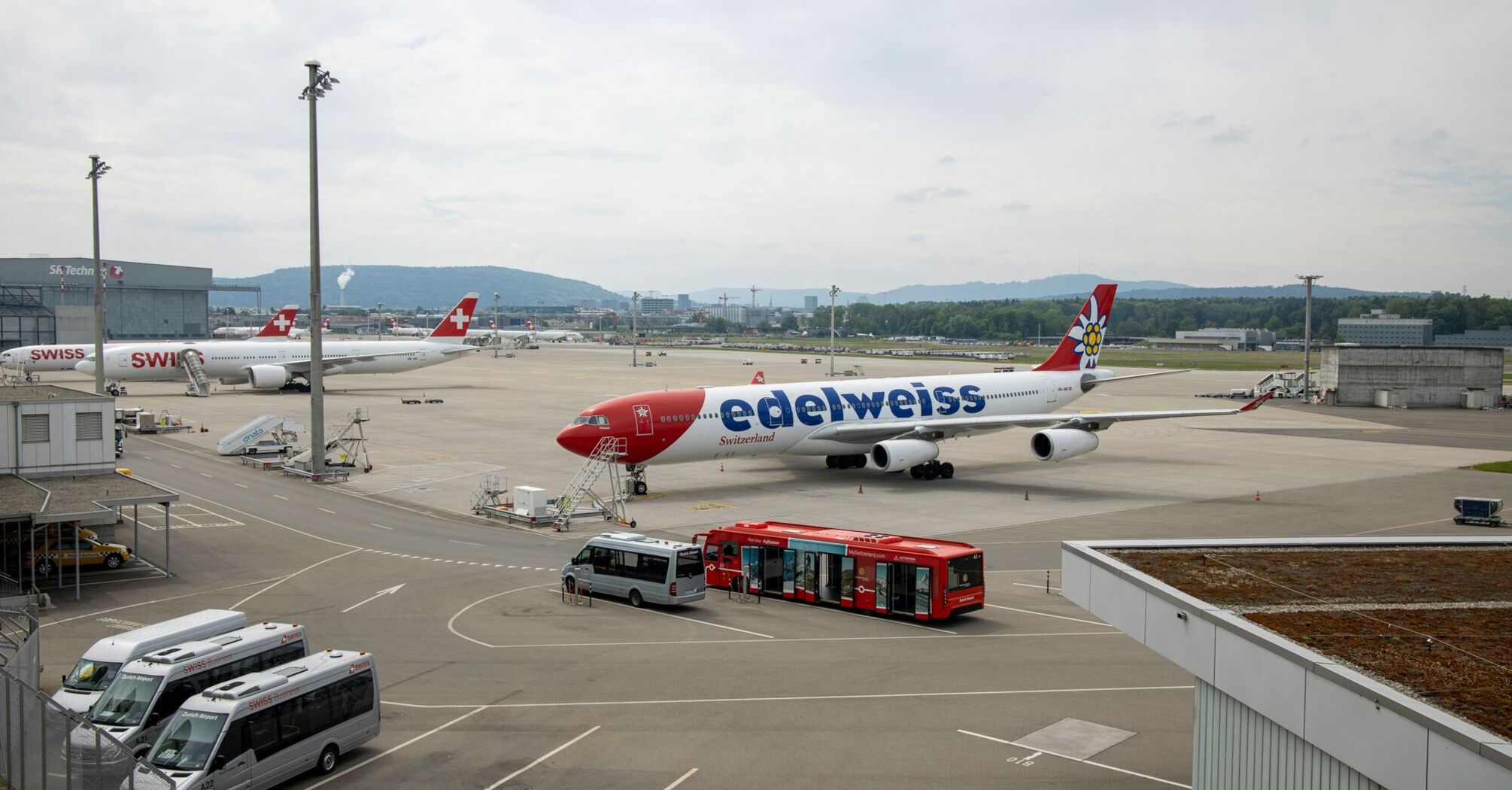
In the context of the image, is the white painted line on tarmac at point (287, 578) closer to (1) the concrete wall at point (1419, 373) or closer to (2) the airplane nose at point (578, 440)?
(2) the airplane nose at point (578, 440)

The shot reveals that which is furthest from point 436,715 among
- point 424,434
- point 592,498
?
point 424,434

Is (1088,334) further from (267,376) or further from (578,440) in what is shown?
(267,376)

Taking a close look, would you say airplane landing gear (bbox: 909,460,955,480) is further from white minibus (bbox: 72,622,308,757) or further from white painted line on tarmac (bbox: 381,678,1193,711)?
white minibus (bbox: 72,622,308,757)

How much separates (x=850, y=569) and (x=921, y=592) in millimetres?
2365

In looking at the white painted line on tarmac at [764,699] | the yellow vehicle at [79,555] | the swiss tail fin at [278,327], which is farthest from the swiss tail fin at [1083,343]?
the swiss tail fin at [278,327]

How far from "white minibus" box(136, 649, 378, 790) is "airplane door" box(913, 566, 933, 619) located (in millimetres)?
13909

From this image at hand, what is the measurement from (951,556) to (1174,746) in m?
8.95

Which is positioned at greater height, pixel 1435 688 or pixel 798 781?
pixel 1435 688

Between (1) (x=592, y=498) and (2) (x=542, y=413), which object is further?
(2) (x=542, y=413)

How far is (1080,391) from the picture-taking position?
65.7 metres

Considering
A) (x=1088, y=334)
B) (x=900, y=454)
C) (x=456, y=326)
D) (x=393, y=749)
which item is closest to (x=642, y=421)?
(x=900, y=454)

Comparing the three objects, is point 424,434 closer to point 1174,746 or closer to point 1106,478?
point 1106,478

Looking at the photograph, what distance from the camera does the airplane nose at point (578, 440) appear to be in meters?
45.3

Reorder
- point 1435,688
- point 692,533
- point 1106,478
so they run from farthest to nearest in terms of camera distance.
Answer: point 1106,478
point 692,533
point 1435,688
